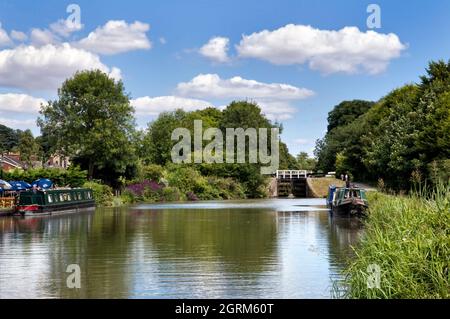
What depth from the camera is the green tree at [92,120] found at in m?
61.7

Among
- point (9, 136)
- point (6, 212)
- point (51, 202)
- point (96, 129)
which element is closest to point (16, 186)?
point (51, 202)

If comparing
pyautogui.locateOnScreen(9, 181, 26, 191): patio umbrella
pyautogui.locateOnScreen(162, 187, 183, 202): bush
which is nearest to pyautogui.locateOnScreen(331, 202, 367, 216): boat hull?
pyautogui.locateOnScreen(9, 181, 26, 191): patio umbrella

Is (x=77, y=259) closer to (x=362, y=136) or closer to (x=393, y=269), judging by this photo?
(x=393, y=269)

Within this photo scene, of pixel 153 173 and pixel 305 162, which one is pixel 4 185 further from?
pixel 305 162

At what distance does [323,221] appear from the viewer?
125ft

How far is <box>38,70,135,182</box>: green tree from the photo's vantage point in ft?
202

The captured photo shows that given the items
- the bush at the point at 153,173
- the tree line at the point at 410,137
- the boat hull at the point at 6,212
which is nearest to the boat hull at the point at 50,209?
the boat hull at the point at 6,212

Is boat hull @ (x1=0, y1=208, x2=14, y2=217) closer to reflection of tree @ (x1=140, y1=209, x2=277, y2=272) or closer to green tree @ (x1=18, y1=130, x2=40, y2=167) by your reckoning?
reflection of tree @ (x1=140, y1=209, x2=277, y2=272)

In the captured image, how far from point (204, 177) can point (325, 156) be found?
78.9 ft

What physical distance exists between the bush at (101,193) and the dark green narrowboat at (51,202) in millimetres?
6120

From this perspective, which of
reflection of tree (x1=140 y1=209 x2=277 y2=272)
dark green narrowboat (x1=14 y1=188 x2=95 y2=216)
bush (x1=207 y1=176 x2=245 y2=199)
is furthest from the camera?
bush (x1=207 y1=176 x2=245 y2=199)

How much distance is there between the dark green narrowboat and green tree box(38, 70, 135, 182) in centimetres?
999
